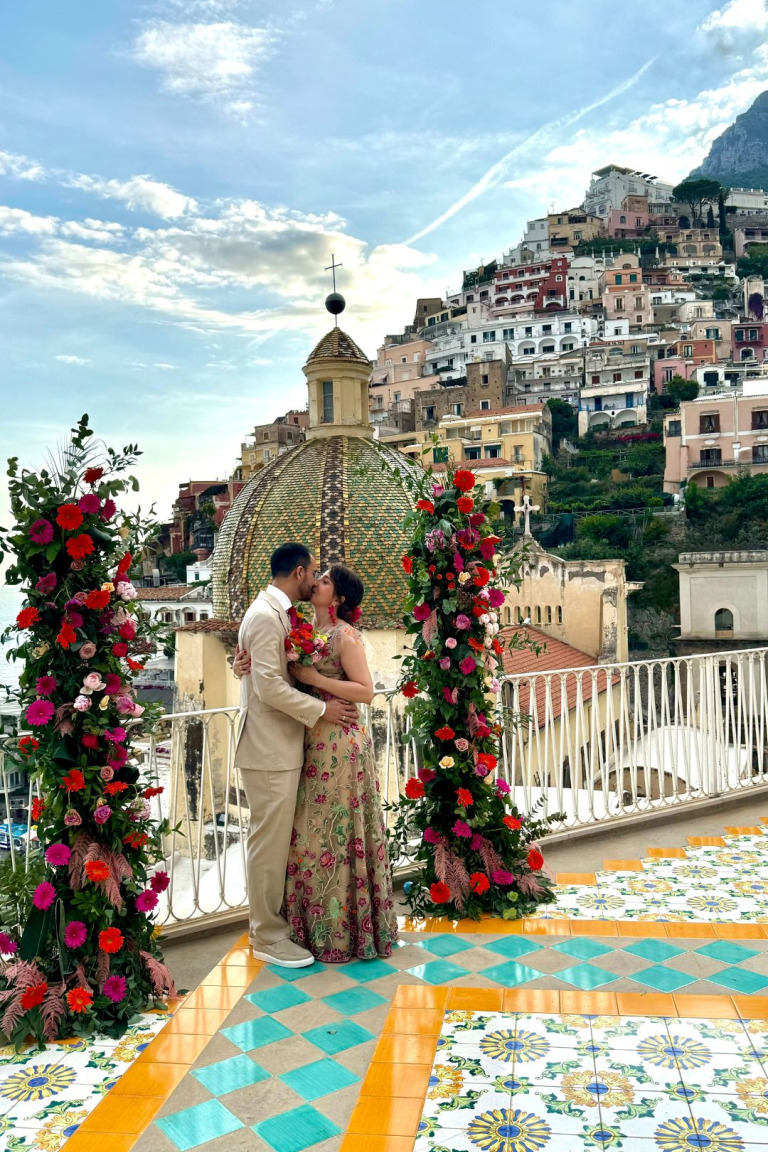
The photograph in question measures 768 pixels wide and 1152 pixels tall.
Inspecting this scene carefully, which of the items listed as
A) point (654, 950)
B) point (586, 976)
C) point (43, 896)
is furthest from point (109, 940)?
point (654, 950)

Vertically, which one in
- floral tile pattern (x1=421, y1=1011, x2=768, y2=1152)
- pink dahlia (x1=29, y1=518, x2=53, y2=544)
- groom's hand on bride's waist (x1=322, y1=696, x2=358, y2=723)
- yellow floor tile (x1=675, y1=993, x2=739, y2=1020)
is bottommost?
yellow floor tile (x1=675, y1=993, x2=739, y2=1020)

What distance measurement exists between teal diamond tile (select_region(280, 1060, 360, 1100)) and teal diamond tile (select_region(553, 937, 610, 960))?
1286 millimetres

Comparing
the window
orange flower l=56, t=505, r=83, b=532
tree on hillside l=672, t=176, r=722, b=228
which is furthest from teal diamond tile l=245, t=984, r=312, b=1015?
tree on hillside l=672, t=176, r=722, b=228

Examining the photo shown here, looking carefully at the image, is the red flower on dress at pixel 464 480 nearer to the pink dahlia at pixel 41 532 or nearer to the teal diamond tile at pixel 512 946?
the pink dahlia at pixel 41 532

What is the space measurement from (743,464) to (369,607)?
3808 cm

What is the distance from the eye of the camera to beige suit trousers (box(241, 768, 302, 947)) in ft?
12.4

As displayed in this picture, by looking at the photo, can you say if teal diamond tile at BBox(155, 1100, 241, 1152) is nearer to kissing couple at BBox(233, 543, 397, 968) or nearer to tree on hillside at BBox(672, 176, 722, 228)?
kissing couple at BBox(233, 543, 397, 968)

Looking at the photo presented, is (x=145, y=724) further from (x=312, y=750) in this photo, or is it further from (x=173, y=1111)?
(x=173, y=1111)

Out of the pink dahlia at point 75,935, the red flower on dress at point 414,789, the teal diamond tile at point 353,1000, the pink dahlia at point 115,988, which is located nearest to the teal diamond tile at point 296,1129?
the teal diamond tile at point 353,1000

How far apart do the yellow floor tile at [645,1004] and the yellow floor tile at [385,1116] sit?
955mm

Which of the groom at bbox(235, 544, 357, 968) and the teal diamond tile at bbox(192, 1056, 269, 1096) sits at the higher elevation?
the groom at bbox(235, 544, 357, 968)

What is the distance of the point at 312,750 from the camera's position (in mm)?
3873

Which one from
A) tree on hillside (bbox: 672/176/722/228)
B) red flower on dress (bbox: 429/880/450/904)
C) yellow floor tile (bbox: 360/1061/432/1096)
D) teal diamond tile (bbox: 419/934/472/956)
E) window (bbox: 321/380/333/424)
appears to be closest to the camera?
yellow floor tile (bbox: 360/1061/432/1096)

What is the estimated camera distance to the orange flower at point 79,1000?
3.32 metres
